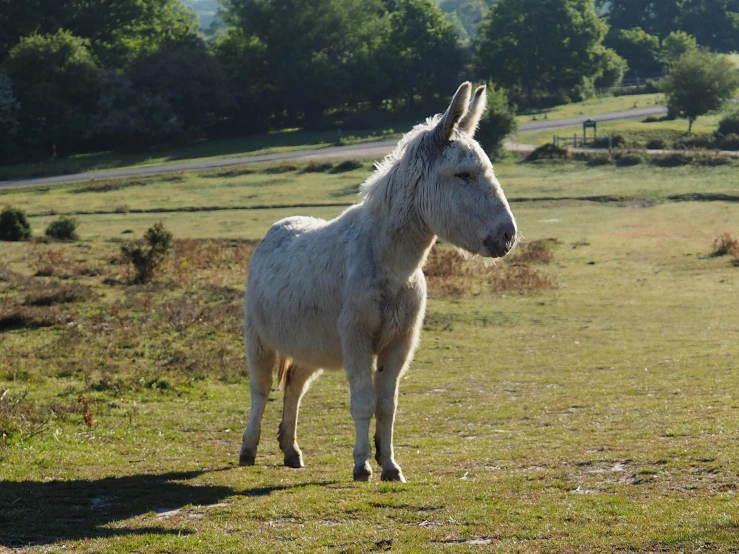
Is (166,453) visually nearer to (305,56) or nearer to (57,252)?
(57,252)

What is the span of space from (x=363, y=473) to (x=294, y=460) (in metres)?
1.66

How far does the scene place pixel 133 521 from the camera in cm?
780

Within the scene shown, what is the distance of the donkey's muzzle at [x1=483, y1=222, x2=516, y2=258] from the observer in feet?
27.6

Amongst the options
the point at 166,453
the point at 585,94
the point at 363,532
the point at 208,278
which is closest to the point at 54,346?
the point at 166,453

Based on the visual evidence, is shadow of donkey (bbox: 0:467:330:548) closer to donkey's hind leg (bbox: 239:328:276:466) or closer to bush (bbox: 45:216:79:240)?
donkey's hind leg (bbox: 239:328:276:466)

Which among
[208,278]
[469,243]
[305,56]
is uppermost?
[305,56]

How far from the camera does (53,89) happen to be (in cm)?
7575

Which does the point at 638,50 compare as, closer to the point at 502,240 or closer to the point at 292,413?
the point at 292,413

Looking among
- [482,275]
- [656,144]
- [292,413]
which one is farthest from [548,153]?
[292,413]

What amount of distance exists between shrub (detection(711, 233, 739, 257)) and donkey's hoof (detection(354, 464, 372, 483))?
25.4m

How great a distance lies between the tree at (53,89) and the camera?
75500 mm

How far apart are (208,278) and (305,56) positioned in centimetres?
6684

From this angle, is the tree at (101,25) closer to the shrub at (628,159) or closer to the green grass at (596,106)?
the green grass at (596,106)

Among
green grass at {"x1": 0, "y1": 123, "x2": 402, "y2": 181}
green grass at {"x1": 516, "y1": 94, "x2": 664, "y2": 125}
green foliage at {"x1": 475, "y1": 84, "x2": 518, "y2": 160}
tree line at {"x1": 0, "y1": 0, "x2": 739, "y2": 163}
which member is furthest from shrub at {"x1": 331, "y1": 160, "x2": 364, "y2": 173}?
green grass at {"x1": 516, "y1": 94, "x2": 664, "y2": 125}
